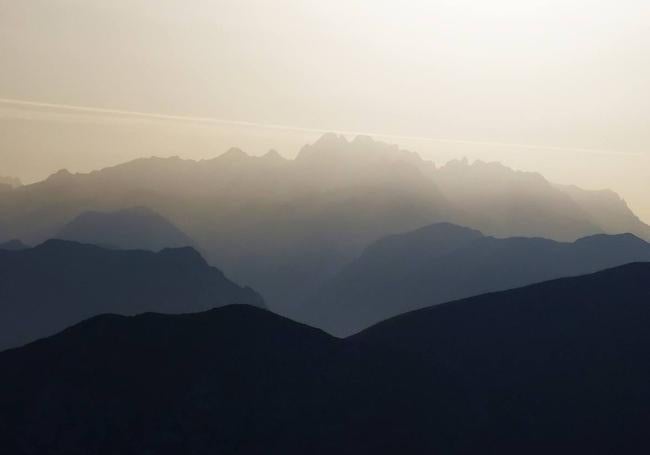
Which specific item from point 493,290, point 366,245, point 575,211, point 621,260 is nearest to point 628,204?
point 575,211

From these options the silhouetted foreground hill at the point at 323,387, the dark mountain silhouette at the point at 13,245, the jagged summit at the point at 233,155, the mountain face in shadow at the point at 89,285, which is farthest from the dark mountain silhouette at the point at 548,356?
the dark mountain silhouette at the point at 13,245

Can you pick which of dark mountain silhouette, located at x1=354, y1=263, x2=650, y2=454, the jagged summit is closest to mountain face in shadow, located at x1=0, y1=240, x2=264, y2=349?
the jagged summit

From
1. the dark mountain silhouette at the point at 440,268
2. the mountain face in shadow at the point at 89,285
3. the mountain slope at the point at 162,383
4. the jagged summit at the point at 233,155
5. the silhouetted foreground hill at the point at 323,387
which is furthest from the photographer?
the dark mountain silhouette at the point at 440,268

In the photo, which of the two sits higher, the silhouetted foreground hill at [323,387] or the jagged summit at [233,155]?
the jagged summit at [233,155]

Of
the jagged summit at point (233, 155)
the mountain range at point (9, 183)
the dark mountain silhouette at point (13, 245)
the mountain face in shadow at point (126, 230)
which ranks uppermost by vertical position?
the jagged summit at point (233, 155)

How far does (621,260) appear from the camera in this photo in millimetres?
30609

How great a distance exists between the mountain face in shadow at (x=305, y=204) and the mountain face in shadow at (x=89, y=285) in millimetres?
805

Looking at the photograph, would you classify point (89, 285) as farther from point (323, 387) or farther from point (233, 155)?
point (323, 387)

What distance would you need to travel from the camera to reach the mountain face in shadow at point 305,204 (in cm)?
2184

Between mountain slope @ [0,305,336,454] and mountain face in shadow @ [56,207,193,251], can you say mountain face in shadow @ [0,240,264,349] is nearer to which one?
mountain face in shadow @ [56,207,193,251]

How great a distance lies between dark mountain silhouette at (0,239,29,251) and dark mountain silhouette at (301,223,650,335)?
396 inches

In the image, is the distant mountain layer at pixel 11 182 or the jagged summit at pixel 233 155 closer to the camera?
the distant mountain layer at pixel 11 182

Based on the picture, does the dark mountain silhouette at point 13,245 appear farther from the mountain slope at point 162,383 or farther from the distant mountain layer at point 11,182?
the mountain slope at point 162,383

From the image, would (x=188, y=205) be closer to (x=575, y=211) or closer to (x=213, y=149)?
(x=213, y=149)
